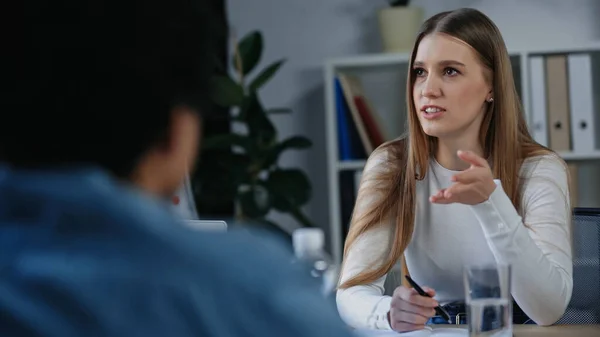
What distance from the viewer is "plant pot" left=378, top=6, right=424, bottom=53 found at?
11.2 feet

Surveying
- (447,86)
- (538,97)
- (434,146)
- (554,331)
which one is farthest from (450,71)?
(538,97)

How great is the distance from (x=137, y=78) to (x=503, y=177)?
158 centimetres

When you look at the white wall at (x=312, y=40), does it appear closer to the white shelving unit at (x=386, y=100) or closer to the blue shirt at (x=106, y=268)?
the white shelving unit at (x=386, y=100)

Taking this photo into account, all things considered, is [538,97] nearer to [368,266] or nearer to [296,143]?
[296,143]

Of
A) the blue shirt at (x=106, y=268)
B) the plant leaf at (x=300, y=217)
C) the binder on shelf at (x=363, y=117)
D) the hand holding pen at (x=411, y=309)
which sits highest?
the blue shirt at (x=106, y=268)

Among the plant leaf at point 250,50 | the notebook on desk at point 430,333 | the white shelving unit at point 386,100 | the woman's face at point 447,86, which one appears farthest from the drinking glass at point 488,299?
the plant leaf at point 250,50

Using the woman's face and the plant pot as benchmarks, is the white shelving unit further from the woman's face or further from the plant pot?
the woman's face

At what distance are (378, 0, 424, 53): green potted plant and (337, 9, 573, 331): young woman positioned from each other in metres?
1.42

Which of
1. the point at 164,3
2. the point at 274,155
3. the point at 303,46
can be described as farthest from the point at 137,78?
the point at 303,46

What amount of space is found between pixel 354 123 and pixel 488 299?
2261mm

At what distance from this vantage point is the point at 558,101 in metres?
3.25

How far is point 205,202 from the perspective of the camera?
3584 mm

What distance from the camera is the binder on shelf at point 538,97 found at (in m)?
3.25

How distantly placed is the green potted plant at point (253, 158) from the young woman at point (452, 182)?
1443 millimetres
